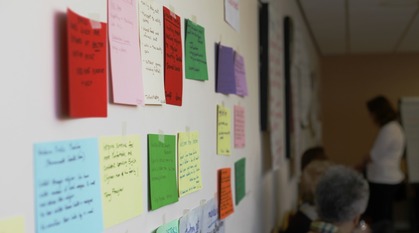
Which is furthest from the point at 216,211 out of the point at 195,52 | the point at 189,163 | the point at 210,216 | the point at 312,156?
the point at 312,156

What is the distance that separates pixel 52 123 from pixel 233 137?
111 cm

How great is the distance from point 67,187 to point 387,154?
3.97m

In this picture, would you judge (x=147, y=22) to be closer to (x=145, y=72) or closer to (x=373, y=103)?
(x=145, y=72)

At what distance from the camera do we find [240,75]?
6.10 ft

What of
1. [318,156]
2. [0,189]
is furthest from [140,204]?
[318,156]

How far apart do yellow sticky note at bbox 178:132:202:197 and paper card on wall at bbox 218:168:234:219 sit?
0.24 metres

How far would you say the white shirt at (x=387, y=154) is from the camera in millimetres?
4230

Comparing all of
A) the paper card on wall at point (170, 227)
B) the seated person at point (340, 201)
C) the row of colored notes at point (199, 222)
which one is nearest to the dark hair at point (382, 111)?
the seated person at point (340, 201)

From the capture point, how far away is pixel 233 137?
5.74 ft

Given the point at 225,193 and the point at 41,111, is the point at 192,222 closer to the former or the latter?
the point at 225,193

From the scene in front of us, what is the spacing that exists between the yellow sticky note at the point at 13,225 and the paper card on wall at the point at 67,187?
0.03 meters

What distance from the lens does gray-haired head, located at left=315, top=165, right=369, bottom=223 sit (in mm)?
2031

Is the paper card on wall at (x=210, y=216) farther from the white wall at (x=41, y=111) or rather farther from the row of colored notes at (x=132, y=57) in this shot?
the row of colored notes at (x=132, y=57)

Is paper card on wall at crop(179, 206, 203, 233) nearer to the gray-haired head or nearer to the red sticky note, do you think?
the red sticky note
